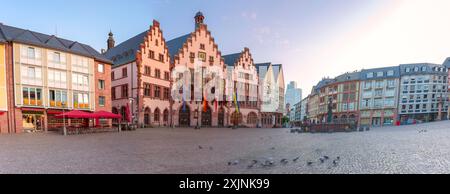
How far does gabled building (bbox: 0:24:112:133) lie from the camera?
20.6m

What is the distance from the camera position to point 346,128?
920 inches

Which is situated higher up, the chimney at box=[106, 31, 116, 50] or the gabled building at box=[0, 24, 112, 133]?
the chimney at box=[106, 31, 116, 50]

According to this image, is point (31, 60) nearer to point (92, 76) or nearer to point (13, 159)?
point (92, 76)

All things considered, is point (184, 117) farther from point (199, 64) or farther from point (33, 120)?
point (33, 120)

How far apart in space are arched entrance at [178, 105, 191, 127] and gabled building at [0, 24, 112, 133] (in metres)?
13.7

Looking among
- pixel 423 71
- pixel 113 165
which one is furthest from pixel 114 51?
pixel 423 71

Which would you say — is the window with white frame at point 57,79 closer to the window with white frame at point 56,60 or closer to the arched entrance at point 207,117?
the window with white frame at point 56,60

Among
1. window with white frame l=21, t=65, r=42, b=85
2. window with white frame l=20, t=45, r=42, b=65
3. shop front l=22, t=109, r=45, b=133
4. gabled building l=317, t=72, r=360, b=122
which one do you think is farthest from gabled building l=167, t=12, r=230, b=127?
gabled building l=317, t=72, r=360, b=122

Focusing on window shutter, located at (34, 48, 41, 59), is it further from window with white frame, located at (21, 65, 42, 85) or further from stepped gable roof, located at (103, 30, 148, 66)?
stepped gable roof, located at (103, 30, 148, 66)

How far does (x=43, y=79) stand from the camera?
73.3 feet

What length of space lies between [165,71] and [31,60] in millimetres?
17331

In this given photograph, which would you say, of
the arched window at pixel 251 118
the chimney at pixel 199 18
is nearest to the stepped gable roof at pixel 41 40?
the chimney at pixel 199 18

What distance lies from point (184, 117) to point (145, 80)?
1038 cm

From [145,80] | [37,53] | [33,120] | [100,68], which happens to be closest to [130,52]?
[100,68]
